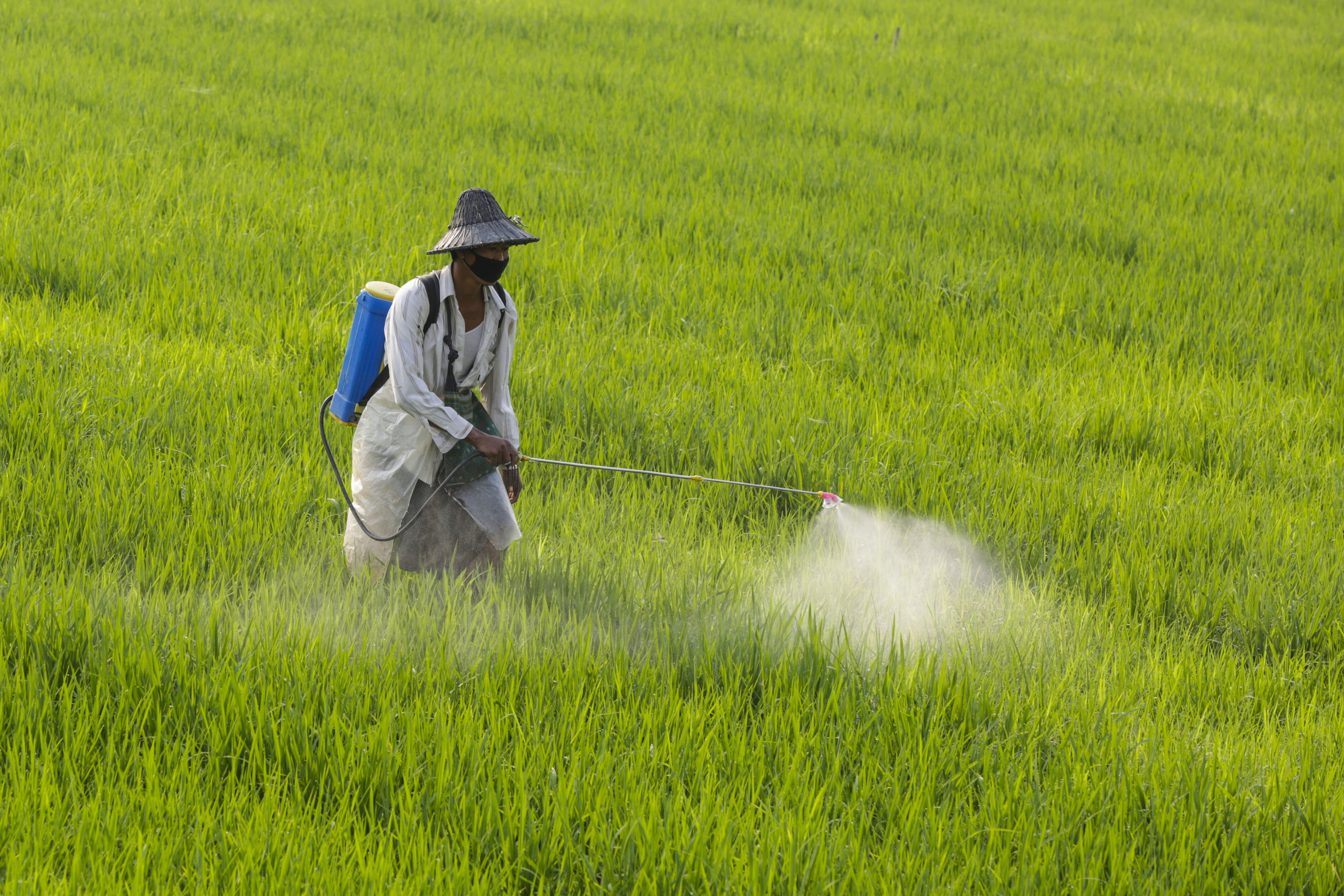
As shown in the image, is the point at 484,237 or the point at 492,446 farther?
the point at 492,446

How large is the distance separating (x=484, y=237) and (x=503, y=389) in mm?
553

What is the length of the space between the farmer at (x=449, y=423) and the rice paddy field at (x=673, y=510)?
0.55 feet

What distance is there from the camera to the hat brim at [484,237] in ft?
9.05

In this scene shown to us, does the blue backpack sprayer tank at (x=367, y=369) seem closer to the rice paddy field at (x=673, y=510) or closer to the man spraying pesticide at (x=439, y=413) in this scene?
the man spraying pesticide at (x=439, y=413)

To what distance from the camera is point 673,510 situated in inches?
152

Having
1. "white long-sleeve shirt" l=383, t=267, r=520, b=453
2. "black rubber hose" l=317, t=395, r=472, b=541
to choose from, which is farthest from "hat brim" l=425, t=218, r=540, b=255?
"black rubber hose" l=317, t=395, r=472, b=541

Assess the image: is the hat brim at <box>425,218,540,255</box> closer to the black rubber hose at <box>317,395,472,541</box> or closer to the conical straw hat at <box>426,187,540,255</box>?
the conical straw hat at <box>426,187,540,255</box>

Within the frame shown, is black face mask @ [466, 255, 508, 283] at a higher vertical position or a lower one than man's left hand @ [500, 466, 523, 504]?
higher

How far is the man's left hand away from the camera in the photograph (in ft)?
10.5

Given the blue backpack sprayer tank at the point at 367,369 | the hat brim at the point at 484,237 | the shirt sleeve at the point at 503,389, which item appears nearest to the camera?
the hat brim at the point at 484,237

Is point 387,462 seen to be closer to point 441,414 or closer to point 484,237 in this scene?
point 441,414

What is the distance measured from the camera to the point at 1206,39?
14961mm

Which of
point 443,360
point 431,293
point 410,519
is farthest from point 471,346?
point 410,519

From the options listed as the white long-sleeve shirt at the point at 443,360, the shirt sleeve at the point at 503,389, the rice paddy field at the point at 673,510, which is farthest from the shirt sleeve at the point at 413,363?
the rice paddy field at the point at 673,510
